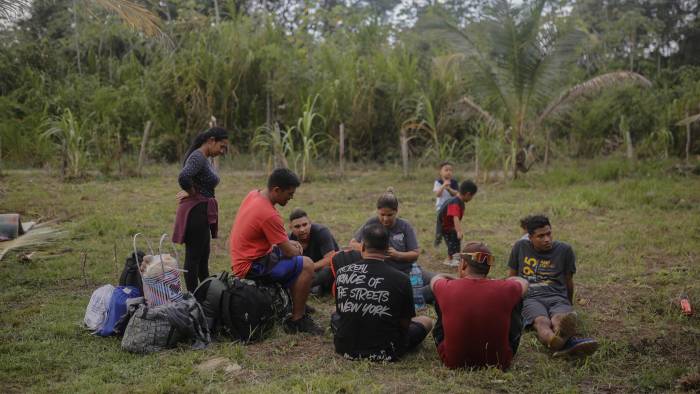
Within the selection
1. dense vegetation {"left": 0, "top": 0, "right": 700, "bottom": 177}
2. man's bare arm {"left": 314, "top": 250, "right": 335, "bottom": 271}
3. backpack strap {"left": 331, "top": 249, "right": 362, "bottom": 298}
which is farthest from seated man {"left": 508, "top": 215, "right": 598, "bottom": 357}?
dense vegetation {"left": 0, "top": 0, "right": 700, "bottom": 177}

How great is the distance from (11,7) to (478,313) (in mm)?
5039

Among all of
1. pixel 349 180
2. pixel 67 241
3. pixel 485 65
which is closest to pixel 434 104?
pixel 485 65

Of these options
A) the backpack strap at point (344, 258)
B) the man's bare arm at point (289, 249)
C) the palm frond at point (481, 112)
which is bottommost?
the backpack strap at point (344, 258)

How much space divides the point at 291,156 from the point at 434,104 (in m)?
3.96

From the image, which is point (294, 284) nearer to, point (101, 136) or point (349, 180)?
point (349, 180)

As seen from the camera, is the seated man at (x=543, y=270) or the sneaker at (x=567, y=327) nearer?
the sneaker at (x=567, y=327)

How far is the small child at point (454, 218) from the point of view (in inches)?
281

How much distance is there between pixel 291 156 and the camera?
13227 mm

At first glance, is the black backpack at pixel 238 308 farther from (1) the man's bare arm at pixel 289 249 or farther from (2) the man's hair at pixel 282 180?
(2) the man's hair at pixel 282 180

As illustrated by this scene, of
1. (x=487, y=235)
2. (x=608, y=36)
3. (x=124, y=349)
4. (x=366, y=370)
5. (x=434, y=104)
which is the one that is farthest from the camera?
(x=608, y=36)

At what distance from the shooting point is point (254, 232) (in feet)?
16.1

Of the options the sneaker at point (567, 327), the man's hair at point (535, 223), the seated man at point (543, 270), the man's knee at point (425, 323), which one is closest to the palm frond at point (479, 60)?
the seated man at point (543, 270)

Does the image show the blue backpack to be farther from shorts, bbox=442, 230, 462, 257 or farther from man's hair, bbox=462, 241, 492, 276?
shorts, bbox=442, 230, 462, 257

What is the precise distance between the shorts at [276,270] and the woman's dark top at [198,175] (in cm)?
93
